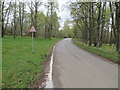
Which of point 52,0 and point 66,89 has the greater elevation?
point 52,0

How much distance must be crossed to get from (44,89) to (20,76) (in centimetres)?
190

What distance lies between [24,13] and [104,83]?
40.7 m

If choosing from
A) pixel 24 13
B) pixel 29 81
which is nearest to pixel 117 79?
pixel 29 81

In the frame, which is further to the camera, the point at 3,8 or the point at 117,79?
the point at 3,8

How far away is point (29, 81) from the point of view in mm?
4941

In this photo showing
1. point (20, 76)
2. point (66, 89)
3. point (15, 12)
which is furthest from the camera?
point (15, 12)

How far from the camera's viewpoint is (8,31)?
5231 cm

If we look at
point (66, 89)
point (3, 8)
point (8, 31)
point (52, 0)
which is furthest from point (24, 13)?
point (66, 89)

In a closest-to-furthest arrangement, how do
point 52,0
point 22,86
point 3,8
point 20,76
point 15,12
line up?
point 22,86, point 20,76, point 3,8, point 52,0, point 15,12

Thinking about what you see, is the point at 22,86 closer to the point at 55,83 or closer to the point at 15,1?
the point at 55,83

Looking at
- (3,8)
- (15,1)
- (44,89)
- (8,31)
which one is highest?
(15,1)

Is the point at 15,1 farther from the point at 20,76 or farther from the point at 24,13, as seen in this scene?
the point at 20,76

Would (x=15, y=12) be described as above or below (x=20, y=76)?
above

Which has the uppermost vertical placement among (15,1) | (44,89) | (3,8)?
(15,1)
